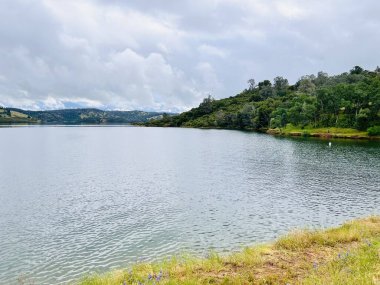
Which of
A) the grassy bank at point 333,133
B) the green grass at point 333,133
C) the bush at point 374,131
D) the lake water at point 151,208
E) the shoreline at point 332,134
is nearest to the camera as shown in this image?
the lake water at point 151,208

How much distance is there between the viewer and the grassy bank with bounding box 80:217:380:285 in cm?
1498

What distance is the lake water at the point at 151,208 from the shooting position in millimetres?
26531

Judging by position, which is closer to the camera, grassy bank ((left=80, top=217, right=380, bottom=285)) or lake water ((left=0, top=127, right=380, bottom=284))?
grassy bank ((left=80, top=217, right=380, bottom=285))

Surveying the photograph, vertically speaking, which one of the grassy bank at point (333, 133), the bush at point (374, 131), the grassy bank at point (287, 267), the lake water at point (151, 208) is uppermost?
the bush at point (374, 131)

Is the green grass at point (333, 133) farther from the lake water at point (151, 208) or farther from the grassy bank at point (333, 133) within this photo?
the lake water at point (151, 208)

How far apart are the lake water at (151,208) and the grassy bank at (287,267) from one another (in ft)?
21.6

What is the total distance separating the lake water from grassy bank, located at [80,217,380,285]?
6575 mm

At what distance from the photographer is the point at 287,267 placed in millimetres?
17391

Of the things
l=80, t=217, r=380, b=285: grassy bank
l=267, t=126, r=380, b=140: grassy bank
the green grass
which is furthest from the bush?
l=80, t=217, r=380, b=285: grassy bank

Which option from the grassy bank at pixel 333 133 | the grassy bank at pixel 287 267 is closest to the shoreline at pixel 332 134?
the grassy bank at pixel 333 133

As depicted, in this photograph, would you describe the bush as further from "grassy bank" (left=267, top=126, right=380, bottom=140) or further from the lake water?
the lake water

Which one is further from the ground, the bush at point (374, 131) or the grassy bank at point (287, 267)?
the bush at point (374, 131)

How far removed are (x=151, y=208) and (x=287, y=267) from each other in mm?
25006

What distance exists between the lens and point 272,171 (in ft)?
228
